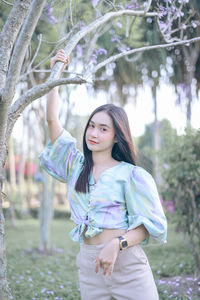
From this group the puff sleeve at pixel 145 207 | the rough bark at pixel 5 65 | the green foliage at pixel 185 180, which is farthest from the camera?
the green foliage at pixel 185 180

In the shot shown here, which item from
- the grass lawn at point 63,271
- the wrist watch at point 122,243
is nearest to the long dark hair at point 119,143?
the wrist watch at point 122,243

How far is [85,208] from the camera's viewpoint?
1.77 meters

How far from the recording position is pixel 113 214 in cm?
170

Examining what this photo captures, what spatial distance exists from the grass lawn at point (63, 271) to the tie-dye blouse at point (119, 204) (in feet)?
5.19

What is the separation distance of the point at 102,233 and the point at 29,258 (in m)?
4.45

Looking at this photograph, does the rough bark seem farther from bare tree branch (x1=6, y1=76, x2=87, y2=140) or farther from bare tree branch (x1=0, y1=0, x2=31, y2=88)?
bare tree branch (x1=6, y1=76, x2=87, y2=140)

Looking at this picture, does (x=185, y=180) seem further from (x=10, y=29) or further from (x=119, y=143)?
(x=10, y=29)

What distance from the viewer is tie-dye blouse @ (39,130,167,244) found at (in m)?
1.66

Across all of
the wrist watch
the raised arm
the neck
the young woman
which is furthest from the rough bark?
the wrist watch

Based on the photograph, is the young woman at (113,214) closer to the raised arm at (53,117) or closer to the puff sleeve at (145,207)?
the puff sleeve at (145,207)

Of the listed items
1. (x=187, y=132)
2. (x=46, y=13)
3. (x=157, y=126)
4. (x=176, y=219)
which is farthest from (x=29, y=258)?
(x=157, y=126)

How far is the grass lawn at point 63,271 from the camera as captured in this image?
348cm

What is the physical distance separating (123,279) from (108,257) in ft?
0.72

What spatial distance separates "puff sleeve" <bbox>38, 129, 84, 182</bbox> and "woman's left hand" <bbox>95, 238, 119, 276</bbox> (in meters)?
0.54
